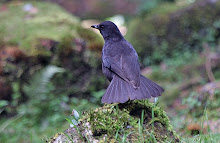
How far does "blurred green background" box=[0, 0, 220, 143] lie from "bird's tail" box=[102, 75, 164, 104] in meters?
1.20

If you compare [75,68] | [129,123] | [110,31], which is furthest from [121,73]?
[75,68]

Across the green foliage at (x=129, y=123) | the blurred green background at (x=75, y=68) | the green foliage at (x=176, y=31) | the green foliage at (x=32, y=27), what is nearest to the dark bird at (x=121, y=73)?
the green foliage at (x=129, y=123)

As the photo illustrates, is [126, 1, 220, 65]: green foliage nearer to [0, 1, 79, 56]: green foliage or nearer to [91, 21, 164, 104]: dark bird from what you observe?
[0, 1, 79, 56]: green foliage

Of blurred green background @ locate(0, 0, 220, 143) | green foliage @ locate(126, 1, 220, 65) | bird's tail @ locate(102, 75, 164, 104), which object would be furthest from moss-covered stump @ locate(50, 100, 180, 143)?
green foliage @ locate(126, 1, 220, 65)

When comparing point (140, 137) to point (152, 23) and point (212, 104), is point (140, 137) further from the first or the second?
point (152, 23)

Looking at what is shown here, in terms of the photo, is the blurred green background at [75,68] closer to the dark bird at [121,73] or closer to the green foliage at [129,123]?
the dark bird at [121,73]

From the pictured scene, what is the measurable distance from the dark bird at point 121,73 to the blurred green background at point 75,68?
1040mm

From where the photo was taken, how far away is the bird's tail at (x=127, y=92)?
266 centimetres

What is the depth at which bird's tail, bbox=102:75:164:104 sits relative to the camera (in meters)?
2.66

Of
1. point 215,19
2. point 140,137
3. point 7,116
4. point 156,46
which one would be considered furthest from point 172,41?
point 140,137

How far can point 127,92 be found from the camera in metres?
2.79

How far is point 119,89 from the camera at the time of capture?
2.90 m

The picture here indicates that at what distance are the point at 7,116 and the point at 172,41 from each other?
6.91m

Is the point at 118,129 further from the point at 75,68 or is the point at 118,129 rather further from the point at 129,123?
the point at 75,68
